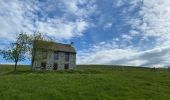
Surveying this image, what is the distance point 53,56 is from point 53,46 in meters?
2.66

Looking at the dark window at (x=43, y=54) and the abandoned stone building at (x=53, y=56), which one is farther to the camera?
the dark window at (x=43, y=54)

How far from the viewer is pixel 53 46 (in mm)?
70750

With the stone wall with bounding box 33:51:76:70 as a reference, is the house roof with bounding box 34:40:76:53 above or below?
above

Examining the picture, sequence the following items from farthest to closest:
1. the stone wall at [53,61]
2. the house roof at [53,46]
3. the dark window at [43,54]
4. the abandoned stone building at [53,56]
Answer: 1. the stone wall at [53,61]
2. the dark window at [43,54]
3. the abandoned stone building at [53,56]
4. the house roof at [53,46]

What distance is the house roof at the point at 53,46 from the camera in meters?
65.4

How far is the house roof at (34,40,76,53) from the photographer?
65.4 m

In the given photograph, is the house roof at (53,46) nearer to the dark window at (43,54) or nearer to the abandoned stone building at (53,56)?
the abandoned stone building at (53,56)

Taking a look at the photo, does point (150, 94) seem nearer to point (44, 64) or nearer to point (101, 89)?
point (101, 89)

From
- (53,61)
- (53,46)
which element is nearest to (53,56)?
(53,61)

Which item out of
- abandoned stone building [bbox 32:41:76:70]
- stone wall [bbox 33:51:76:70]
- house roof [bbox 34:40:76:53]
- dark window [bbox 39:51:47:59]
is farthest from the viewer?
stone wall [bbox 33:51:76:70]

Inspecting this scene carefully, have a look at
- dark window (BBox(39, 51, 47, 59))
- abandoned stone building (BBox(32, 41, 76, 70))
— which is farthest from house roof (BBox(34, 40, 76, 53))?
dark window (BBox(39, 51, 47, 59))

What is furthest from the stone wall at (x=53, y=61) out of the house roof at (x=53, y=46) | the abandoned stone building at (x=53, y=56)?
the house roof at (x=53, y=46)

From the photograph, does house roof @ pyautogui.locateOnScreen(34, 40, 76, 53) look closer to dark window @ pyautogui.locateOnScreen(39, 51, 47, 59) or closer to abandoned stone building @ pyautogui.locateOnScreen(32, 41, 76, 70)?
abandoned stone building @ pyautogui.locateOnScreen(32, 41, 76, 70)

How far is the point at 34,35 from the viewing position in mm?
65812
